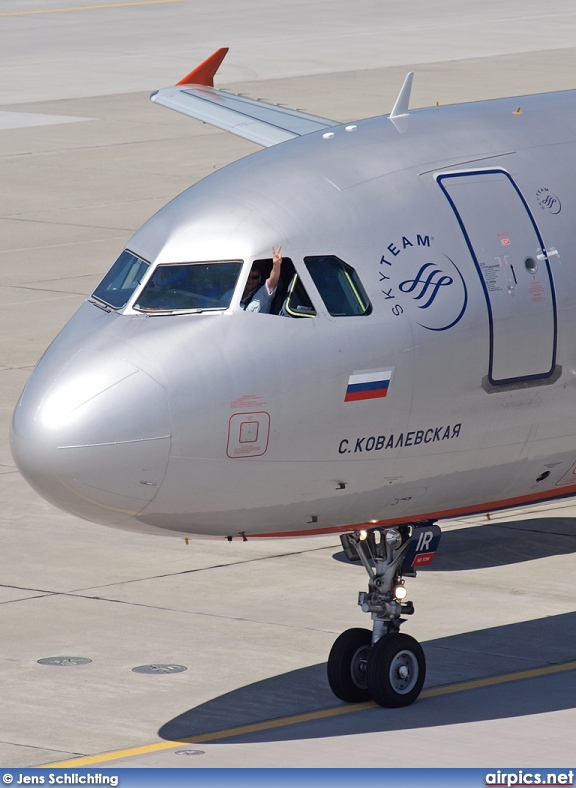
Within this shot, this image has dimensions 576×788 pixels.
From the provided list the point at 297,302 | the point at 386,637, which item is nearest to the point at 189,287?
the point at 297,302

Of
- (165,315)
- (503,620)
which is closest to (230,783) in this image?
(165,315)

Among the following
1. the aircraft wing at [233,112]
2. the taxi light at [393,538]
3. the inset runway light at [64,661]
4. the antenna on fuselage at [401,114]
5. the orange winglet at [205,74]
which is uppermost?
the orange winglet at [205,74]

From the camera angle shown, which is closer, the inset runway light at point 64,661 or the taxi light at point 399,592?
the taxi light at point 399,592

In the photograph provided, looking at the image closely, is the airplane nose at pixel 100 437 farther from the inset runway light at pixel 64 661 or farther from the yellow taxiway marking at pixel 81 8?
the yellow taxiway marking at pixel 81 8

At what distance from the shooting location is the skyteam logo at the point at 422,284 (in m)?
13.7

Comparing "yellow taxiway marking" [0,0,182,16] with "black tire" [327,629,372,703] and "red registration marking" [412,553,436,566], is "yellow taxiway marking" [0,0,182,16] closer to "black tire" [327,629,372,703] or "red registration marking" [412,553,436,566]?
"red registration marking" [412,553,436,566]

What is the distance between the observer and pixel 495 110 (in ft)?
51.0

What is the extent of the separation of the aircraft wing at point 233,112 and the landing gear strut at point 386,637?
33.5 feet

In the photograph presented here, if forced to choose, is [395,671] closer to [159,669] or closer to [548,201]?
[159,669]

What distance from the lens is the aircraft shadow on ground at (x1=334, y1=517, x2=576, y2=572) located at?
62.3 ft

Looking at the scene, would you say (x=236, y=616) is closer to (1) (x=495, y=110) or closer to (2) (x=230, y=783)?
(2) (x=230, y=783)

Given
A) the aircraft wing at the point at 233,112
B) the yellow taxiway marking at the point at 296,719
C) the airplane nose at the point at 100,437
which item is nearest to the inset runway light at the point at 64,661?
the yellow taxiway marking at the point at 296,719

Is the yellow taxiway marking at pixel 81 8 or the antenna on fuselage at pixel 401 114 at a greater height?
the yellow taxiway marking at pixel 81 8

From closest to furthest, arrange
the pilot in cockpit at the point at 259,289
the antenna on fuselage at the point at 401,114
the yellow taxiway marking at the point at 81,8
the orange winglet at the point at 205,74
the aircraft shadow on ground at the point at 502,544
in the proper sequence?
the pilot in cockpit at the point at 259,289 → the antenna on fuselage at the point at 401,114 → the aircraft shadow on ground at the point at 502,544 → the orange winglet at the point at 205,74 → the yellow taxiway marking at the point at 81,8
